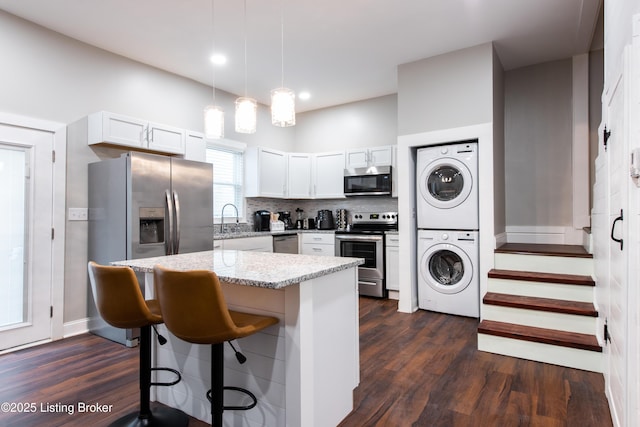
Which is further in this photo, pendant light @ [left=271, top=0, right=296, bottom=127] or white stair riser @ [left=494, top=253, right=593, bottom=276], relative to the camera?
white stair riser @ [left=494, top=253, right=593, bottom=276]

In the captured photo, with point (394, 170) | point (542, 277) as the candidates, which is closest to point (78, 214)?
point (394, 170)

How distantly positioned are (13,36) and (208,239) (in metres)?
2.45

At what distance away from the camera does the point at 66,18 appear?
315 cm

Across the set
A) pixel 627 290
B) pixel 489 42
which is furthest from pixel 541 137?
pixel 627 290

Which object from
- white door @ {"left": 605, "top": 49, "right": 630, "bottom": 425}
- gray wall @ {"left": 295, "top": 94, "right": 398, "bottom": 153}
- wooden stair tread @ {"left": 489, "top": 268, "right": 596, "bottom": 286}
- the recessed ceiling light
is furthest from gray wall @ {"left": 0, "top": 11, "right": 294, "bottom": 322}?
white door @ {"left": 605, "top": 49, "right": 630, "bottom": 425}

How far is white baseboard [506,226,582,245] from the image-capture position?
Result: 4238 mm

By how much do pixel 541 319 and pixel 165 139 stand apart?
4015 mm

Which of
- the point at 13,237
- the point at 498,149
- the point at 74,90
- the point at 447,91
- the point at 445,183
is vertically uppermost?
the point at 447,91

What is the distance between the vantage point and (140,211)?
329 cm

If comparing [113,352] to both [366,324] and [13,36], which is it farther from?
[13,36]

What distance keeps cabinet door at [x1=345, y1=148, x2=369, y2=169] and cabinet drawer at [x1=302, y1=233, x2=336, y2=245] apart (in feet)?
3.56

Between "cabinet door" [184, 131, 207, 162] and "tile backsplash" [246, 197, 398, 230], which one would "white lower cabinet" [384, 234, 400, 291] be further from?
"cabinet door" [184, 131, 207, 162]

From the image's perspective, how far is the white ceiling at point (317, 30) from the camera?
3035mm

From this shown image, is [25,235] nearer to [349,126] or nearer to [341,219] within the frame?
[341,219]
